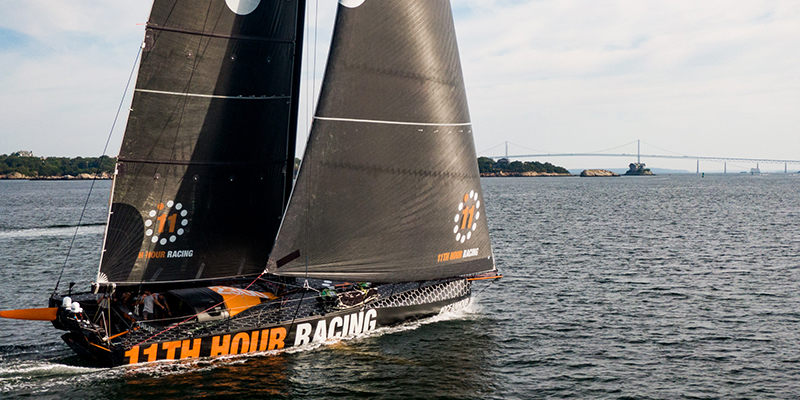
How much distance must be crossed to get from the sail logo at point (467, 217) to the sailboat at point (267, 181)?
0.28 metres

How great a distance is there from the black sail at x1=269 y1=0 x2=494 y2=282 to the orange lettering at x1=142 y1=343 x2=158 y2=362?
11.1 ft

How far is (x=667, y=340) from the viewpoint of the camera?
18.6 meters

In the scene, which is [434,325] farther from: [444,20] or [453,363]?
[444,20]

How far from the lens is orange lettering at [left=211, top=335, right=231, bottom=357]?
51.0ft

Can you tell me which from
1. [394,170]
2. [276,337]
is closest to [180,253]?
[276,337]

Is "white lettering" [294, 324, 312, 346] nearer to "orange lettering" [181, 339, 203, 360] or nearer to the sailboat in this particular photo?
the sailboat

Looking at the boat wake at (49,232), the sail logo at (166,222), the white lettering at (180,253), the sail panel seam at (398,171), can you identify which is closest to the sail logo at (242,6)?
the sail panel seam at (398,171)

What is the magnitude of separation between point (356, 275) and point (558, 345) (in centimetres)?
638

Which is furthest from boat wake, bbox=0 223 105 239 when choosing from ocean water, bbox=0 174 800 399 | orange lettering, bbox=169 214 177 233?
orange lettering, bbox=169 214 177 233

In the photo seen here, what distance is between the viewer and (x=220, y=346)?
15625 mm

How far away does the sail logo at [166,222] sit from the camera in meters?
16.3

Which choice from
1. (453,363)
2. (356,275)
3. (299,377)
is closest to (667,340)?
(453,363)

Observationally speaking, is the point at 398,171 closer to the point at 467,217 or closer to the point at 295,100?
the point at 467,217

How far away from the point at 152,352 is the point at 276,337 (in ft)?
10.1
